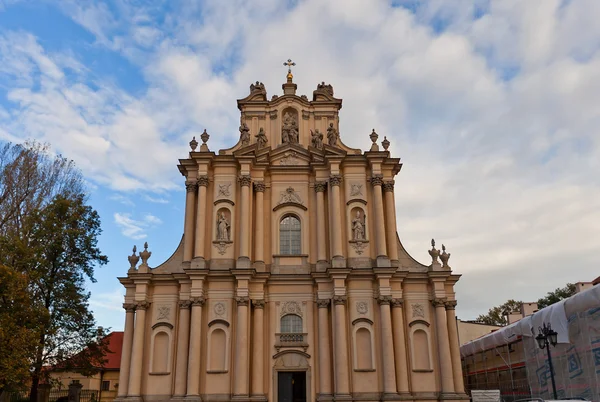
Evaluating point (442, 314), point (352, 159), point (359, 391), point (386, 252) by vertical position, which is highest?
point (352, 159)

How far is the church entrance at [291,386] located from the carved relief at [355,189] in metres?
8.42

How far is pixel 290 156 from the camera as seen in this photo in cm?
2598

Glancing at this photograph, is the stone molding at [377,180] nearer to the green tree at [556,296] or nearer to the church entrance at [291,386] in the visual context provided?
the church entrance at [291,386]

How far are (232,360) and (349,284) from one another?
19.4 feet

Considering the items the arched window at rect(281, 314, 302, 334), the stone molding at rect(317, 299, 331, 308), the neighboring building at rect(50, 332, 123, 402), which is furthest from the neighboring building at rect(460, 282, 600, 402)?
the neighboring building at rect(50, 332, 123, 402)

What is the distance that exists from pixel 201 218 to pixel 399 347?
10398mm

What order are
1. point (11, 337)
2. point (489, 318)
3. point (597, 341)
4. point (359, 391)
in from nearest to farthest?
point (597, 341), point (11, 337), point (359, 391), point (489, 318)

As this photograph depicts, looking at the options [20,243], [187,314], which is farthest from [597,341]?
[20,243]

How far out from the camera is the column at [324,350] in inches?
855

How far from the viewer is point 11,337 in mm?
19562

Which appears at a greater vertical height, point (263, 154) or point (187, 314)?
point (263, 154)

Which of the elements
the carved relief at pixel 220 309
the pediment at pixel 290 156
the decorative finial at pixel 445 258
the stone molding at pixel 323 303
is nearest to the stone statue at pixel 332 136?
the pediment at pixel 290 156

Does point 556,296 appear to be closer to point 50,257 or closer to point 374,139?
point 374,139

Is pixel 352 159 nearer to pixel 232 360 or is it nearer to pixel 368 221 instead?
pixel 368 221
